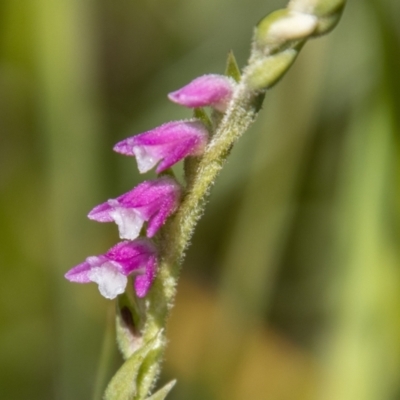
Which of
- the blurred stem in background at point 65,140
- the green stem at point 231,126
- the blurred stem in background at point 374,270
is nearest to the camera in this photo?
the green stem at point 231,126

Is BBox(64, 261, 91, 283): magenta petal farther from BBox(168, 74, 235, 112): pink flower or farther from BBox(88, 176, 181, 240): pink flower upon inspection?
BBox(168, 74, 235, 112): pink flower

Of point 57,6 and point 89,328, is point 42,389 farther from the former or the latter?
point 57,6

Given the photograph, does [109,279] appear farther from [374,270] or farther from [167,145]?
[374,270]

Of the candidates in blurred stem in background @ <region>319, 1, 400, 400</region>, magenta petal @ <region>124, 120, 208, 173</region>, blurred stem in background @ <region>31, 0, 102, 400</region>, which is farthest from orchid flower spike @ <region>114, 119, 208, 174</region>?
blurred stem in background @ <region>31, 0, 102, 400</region>

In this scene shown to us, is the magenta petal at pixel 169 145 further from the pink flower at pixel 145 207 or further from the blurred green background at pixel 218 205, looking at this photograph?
the blurred green background at pixel 218 205

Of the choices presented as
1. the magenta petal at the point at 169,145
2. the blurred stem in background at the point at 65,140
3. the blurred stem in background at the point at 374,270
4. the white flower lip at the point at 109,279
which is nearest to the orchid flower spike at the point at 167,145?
the magenta petal at the point at 169,145

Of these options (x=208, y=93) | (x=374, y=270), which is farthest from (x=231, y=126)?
(x=374, y=270)

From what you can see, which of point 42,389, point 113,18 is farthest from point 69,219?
point 113,18
